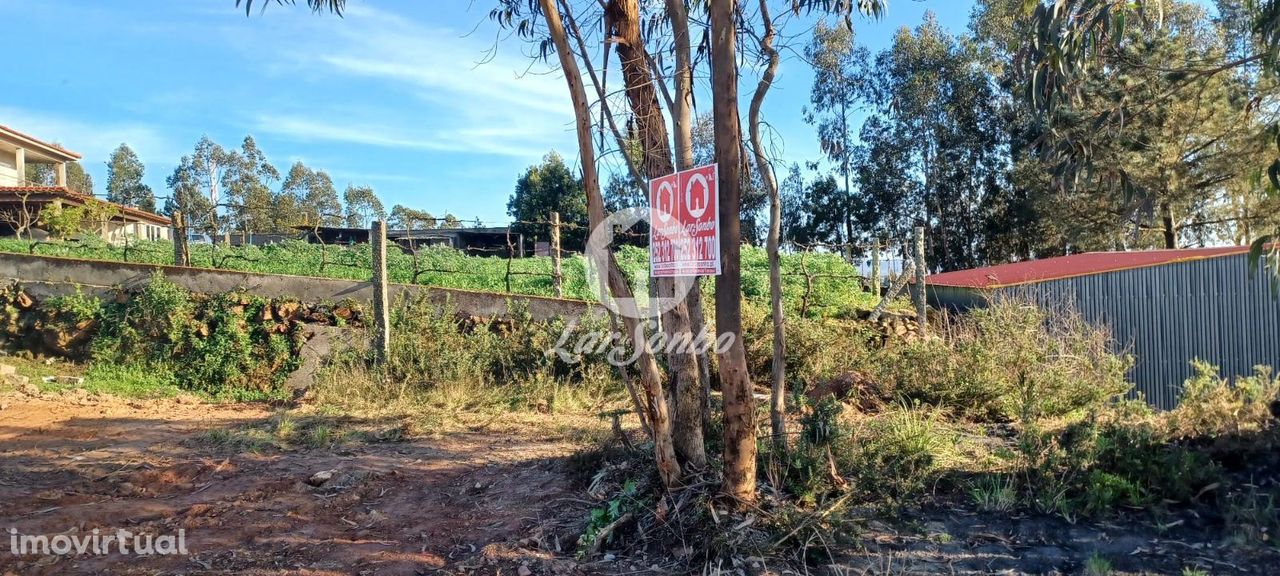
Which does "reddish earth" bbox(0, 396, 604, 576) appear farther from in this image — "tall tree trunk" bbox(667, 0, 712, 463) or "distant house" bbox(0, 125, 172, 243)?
"distant house" bbox(0, 125, 172, 243)

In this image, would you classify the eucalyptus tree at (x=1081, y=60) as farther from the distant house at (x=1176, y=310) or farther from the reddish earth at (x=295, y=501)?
the distant house at (x=1176, y=310)

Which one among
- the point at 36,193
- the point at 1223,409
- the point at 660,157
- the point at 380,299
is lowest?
the point at 1223,409

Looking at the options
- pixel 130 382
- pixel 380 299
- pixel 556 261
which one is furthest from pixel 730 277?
pixel 130 382

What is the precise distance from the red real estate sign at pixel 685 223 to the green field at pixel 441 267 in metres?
7.17

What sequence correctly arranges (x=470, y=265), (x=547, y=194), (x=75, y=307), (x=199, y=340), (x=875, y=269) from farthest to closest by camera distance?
(x=547, y=194) < (x=875, y=269) < (x=470, y=265) < (x=75, y=307) < (x=199, y=340)

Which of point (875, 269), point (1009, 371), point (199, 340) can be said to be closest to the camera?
point (1009, 371)

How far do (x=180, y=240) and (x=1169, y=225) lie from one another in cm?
2431

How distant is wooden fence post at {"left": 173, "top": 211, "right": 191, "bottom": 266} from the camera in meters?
12.1

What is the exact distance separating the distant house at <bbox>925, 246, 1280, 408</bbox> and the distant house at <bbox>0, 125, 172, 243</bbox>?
66.7 ft

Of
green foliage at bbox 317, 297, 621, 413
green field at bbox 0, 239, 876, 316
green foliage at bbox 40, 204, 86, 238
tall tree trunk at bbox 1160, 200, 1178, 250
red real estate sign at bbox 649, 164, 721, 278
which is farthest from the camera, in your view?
tall tree trunk at bbox 1160, 200, 1178, 250

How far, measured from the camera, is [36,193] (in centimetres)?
2105

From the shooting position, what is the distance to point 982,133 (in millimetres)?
26859

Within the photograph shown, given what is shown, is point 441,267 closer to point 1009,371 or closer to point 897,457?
point 1009,371

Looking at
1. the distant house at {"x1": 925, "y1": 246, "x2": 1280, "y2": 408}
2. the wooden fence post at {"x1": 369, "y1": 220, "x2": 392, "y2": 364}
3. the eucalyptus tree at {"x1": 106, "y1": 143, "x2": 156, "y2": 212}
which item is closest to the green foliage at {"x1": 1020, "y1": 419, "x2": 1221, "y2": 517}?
the distant house at {"x1": 925, "y1": 246, "x2": 1280, "y2": 408}
